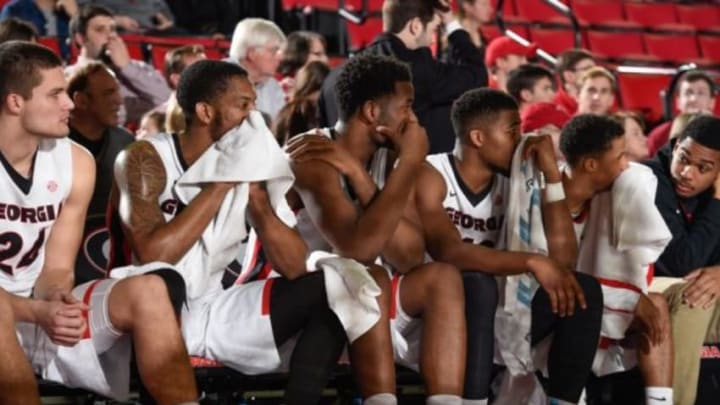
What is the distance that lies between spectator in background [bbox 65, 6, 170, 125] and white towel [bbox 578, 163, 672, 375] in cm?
285

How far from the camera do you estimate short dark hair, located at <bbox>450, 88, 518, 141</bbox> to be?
508cm

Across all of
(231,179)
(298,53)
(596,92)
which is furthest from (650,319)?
(298,53)

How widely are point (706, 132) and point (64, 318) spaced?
2683 millimetres

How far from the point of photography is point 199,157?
176 inches

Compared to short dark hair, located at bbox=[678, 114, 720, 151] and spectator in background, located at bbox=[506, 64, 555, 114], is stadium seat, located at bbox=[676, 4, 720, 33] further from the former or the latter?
short dark hair, located at bbox=[678, 114, 720, 151]

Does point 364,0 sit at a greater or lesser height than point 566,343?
greater

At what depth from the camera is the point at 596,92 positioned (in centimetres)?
770

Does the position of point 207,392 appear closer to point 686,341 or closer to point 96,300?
point 96,300

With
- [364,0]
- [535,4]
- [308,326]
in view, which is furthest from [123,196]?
[535,4]

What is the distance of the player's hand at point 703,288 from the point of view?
5.16 metres

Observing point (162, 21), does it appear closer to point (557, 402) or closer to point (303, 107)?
point (303, 107)

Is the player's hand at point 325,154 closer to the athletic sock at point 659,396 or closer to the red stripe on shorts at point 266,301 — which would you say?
the red stripe on shorts at point 266,301

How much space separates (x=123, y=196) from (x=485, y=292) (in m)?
1.12

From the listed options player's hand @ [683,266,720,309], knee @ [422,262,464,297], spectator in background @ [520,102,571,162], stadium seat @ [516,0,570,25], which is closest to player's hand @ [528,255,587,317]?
knee @ [422,262,464,297]
